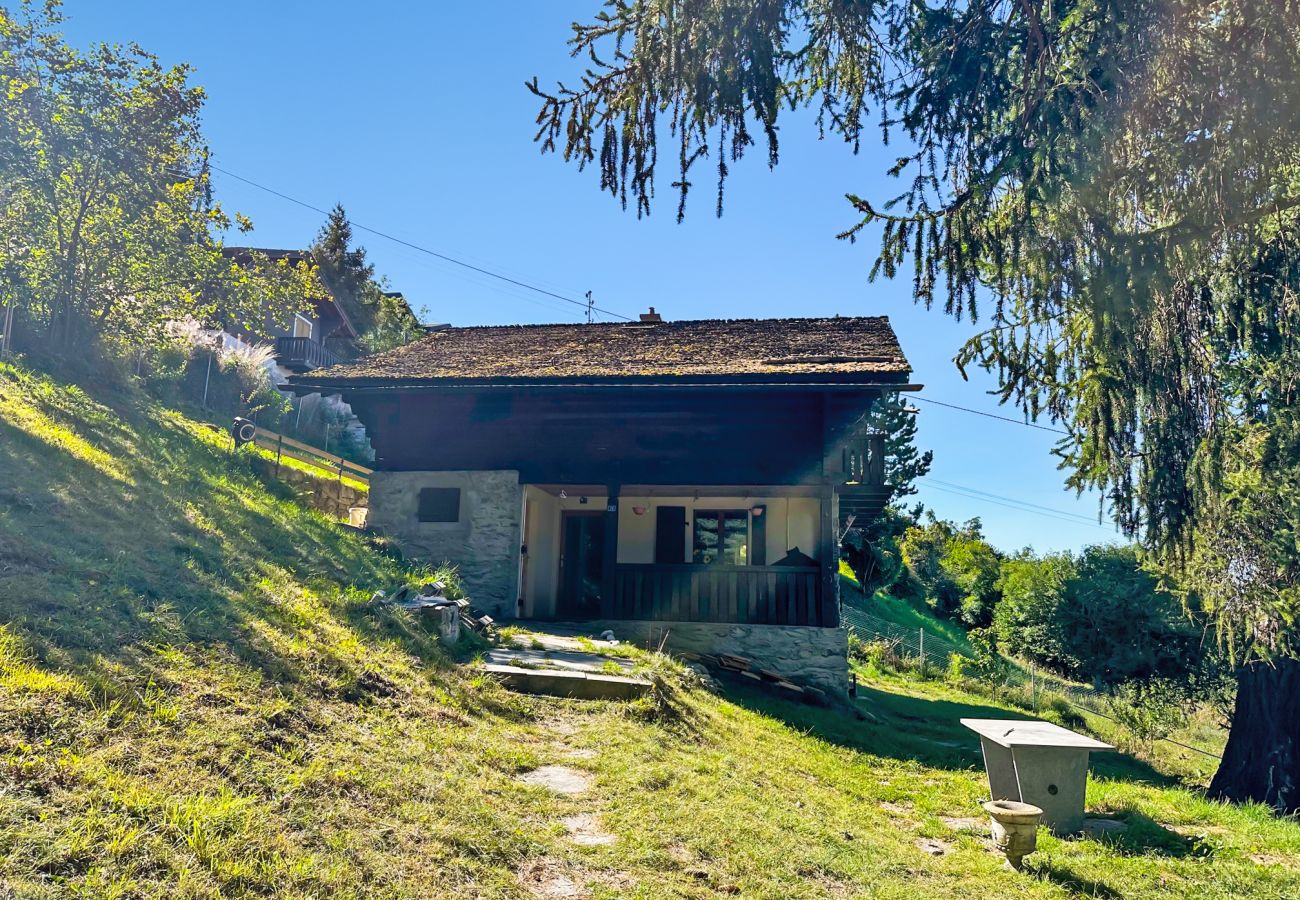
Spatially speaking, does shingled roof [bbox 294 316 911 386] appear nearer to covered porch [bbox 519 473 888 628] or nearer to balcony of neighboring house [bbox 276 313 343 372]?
covered porch [bbox 519 473 888 628]

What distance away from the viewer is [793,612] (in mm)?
12805

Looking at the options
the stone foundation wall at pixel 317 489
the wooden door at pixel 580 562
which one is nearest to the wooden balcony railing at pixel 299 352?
the stone foundation wall at pixel 317 489

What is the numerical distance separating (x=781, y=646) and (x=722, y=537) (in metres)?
3.15

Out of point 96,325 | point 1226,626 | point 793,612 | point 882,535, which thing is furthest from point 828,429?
point 882,535

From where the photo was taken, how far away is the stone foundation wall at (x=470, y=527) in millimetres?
13492

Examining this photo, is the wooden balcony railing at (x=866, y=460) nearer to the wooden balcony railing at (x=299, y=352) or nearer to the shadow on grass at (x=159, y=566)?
the shadow on grass at (x=159, y=566)

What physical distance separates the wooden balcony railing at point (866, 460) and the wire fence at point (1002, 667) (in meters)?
2.50

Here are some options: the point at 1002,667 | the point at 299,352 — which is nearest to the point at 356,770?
the point at 1002,667

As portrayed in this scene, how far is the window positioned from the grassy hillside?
5.40 metres

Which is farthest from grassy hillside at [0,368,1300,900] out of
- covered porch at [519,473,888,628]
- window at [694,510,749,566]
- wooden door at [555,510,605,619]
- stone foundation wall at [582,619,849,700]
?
wooden door at [555,510,605,619]

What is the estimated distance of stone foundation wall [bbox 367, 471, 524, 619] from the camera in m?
13.5

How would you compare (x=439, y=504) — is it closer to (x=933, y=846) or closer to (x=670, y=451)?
(x=670, y=451)

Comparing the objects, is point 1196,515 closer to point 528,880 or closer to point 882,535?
point 528,880

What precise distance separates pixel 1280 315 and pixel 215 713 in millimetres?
7657
